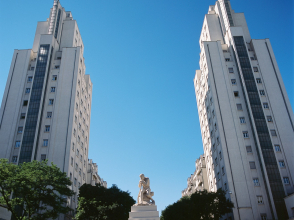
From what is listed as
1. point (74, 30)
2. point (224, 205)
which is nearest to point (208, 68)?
point (224, 205)

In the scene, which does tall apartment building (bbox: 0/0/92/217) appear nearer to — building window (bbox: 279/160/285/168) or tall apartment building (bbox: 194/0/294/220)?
tall apartment building (bbox: 194/0/294/220)

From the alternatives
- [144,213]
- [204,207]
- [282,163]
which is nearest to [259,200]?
[282,163]

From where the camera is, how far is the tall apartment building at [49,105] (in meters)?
51.2

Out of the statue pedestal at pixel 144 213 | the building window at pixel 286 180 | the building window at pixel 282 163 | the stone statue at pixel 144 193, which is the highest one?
the building window at pixel 282 163

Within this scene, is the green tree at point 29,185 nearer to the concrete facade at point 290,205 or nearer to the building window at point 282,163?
the concrete facade at point 290,205

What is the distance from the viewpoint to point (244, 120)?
2083 inches

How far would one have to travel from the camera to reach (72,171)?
52750mm

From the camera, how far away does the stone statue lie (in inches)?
969

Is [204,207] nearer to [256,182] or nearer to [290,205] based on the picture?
[256,182]

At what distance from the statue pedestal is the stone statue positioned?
540 mm

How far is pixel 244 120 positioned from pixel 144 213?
35664mm

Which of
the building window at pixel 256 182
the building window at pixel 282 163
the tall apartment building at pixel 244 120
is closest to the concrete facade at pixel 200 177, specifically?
the tall apartment building at pixel 244 120

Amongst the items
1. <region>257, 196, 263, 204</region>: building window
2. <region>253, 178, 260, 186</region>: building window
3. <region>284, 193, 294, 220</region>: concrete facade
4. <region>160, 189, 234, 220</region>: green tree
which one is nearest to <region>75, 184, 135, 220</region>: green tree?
<region>160, 189, 234, 220</region>: green tree

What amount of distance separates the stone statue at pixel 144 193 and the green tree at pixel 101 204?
17713mm
